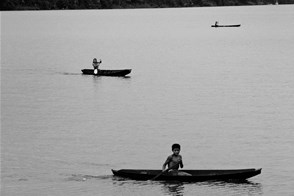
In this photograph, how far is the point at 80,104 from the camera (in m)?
75.1

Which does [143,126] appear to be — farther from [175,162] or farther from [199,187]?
[175,162]

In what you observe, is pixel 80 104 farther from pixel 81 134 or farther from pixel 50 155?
pixel 50 155

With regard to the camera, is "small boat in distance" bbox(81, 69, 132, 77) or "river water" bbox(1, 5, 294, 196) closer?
"river water" bbox(1, 5, 294, 196)

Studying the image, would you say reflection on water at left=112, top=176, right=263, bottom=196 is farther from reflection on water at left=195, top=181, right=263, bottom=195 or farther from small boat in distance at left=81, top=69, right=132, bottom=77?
small boat in distance at left=81, top=69, right=132, bottom=77

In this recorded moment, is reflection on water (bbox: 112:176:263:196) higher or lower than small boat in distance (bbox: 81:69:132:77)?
lower

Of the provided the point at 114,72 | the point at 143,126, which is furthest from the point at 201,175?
the point at 114,72

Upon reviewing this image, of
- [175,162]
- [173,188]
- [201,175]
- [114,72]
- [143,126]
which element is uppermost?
[114,72]

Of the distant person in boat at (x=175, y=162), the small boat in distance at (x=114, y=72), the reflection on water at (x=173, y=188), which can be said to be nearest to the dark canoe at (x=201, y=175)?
the distant person in boat at (x=175, y=162)

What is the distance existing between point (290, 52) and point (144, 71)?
40.0 meters

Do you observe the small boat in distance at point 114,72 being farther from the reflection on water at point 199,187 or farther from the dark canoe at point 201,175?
the dark canoe at point 201,175

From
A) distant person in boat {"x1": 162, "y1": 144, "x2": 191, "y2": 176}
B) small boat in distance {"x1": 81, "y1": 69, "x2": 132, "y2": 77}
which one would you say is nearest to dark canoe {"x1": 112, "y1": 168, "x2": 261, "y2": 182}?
distant person in boat {"x1": 162, "y1": 144, "x2": 191, "y2": 176}

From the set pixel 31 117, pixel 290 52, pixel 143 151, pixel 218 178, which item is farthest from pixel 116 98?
pixel 290 52

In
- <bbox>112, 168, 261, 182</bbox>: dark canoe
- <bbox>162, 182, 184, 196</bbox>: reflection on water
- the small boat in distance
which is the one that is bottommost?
<bbox>162, 182, 184, 196</bbox>: reflection on water

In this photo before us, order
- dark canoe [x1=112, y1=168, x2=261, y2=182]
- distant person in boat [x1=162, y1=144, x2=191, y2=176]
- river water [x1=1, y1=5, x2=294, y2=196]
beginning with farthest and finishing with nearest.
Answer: river water [x1=1, y1=5, x2=294, y2=196] → dark canoe [x1=112, y1=168, x2=261, y2=182] → distant person in boat [x1=162, y1=144, x2=191, y2=176]
